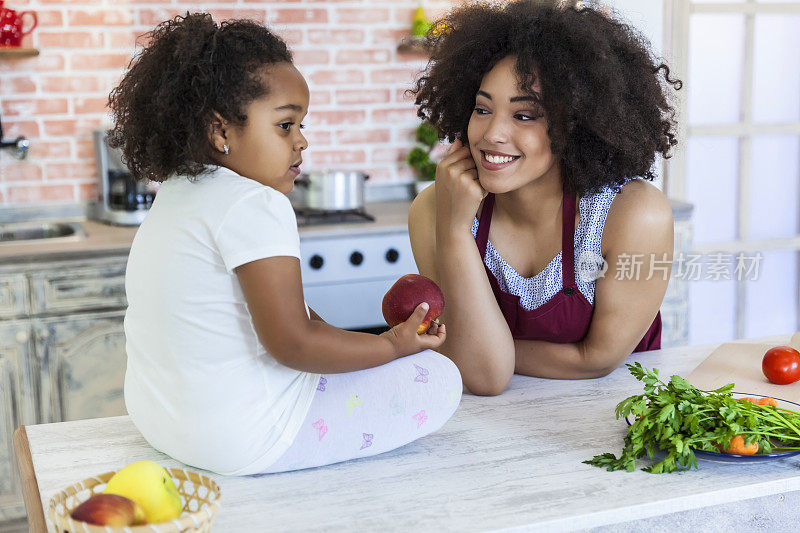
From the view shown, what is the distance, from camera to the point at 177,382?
1.25 meters

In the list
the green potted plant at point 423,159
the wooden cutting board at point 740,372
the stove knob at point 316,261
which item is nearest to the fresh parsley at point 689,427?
the wooden cutting board at point 740,372

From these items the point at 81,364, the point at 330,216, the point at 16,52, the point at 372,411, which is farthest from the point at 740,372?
the point at 16,52

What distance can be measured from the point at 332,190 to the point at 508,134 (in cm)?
157

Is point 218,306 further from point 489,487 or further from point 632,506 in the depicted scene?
point 632,506

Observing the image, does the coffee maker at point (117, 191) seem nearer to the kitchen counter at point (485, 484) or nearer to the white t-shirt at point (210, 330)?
the kitchen counter at point (485, 484)

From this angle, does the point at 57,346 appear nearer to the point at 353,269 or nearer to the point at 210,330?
the point at 353,269

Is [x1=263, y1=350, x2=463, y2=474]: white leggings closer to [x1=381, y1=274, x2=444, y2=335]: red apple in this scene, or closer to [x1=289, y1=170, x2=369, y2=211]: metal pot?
[x1=381, y1=274, x2=444, y2=335]: red apple

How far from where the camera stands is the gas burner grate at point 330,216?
3.16m

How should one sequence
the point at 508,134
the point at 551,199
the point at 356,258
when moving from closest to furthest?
the point at 508,134
the point at 551,199
the point at 356,258

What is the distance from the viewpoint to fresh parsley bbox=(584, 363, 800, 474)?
128cm

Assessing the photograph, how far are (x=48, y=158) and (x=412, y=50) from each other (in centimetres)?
153

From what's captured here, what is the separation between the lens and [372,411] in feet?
4.42

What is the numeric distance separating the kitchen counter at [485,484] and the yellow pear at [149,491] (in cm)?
22

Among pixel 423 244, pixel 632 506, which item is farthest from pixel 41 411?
pixel 632 506
